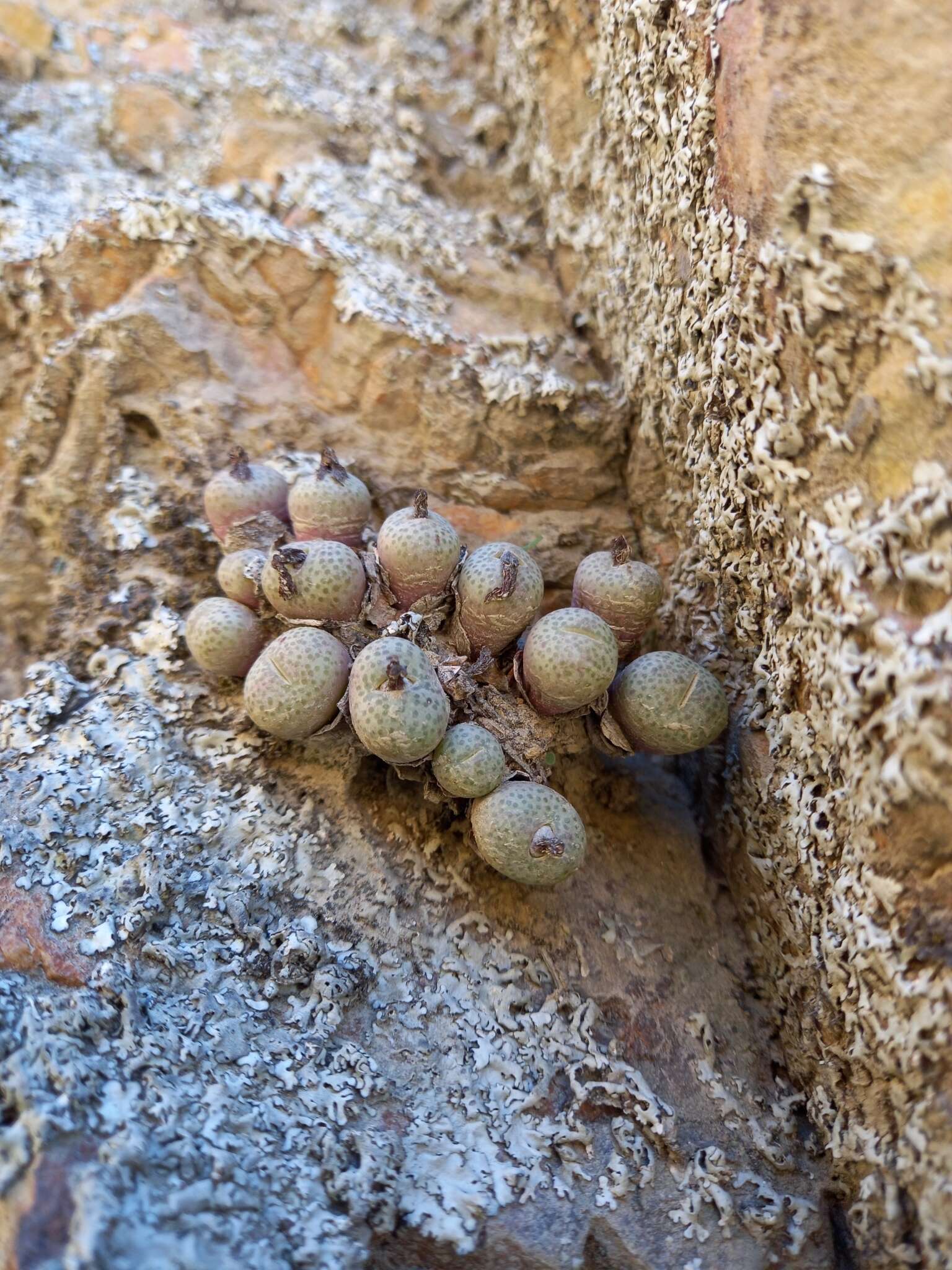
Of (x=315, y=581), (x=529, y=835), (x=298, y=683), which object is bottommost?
(x=529, y=835)

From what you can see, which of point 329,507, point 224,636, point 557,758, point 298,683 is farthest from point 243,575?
point 557,758

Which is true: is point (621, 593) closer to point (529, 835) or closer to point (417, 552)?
point (417, 552)

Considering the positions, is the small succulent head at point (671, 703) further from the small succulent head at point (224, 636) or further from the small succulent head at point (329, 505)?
the small succulent head at point (224, 636)

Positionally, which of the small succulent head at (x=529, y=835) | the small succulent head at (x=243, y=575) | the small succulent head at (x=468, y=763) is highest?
the small succulent head at (x=243, y=575)

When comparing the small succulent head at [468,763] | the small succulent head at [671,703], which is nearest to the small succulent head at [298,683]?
the small succulent head at [468,763]

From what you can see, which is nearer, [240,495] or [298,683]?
[298,683]

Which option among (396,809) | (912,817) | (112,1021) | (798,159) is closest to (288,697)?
(396,809)

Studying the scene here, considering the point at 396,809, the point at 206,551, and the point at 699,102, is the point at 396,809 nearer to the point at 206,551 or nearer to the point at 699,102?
the point at 206,551
